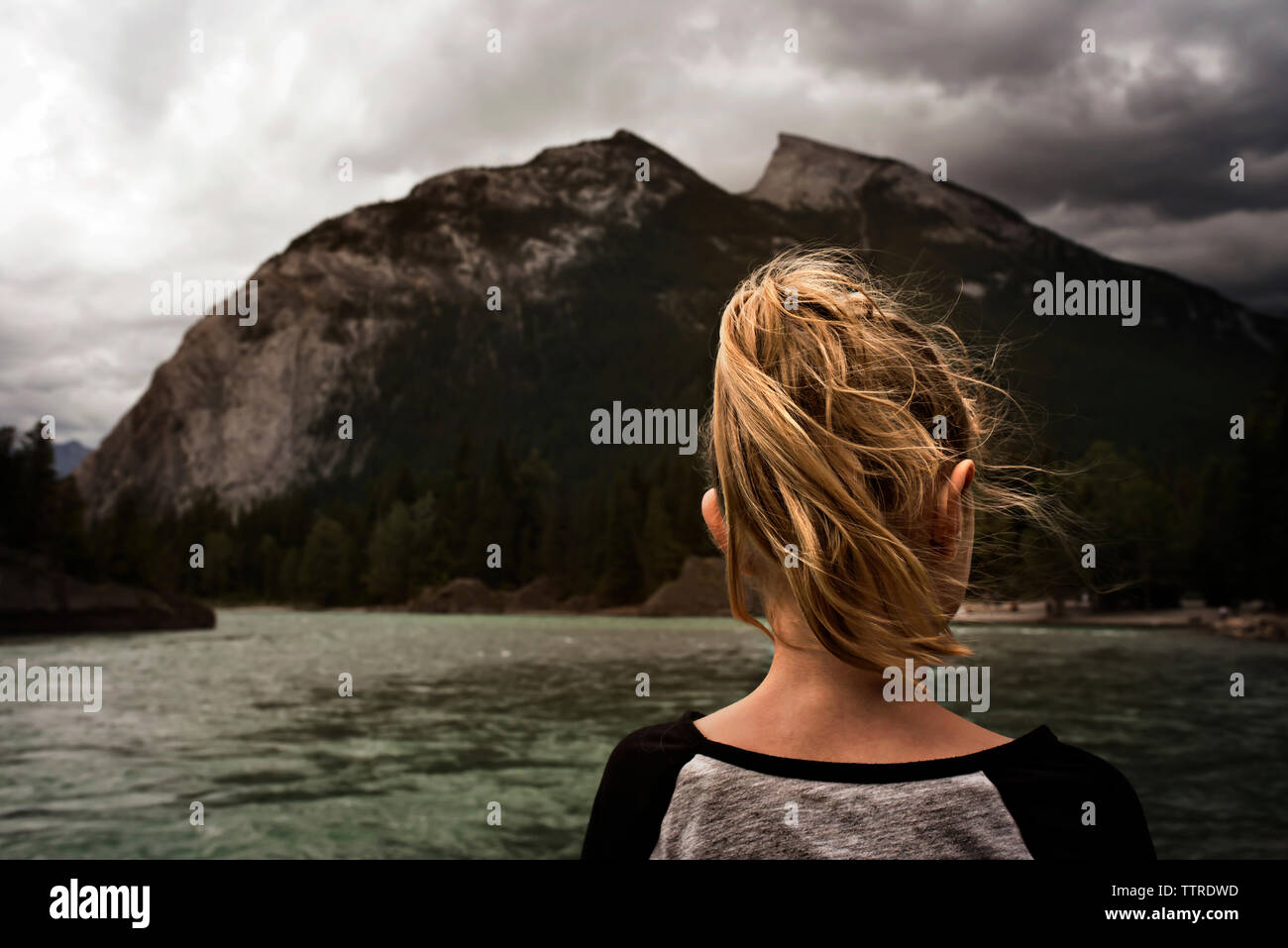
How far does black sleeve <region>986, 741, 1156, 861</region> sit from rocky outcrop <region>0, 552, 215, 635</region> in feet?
231

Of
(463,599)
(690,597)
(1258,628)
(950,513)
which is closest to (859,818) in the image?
(950,513)

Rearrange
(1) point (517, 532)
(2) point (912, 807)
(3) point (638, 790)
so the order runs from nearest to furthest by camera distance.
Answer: (2) point (912, 807) < (3) point (638, 790) < (1) point (517, 532)

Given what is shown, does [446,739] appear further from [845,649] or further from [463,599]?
[463,599]

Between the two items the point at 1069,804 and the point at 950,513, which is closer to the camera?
the point at 1069,804

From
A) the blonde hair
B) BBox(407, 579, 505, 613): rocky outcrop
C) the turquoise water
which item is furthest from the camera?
BBox(407, 579, 505, 613): rocky outcrop

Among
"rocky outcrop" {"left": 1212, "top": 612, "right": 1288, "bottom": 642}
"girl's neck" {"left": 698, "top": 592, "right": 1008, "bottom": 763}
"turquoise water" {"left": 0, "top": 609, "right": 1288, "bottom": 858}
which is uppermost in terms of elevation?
"girl's neck" {"left": 698, "top": 592, "right": 1008, "bottom": 763}

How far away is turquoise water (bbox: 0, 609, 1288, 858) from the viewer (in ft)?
51.5

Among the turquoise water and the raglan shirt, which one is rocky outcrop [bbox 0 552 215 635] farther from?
the raglan shirt

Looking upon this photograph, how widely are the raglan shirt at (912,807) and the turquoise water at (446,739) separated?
1285cm

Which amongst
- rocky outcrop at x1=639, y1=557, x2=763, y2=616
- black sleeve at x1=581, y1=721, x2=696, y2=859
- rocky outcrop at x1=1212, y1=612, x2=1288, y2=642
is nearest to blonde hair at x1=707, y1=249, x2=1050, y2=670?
black sleeve at x1=581, y1=721, x2=696, y2=859

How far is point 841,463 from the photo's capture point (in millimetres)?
1595

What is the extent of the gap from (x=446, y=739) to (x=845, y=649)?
932 inches

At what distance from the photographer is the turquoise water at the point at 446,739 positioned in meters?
15.7

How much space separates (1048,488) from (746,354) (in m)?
1.14
